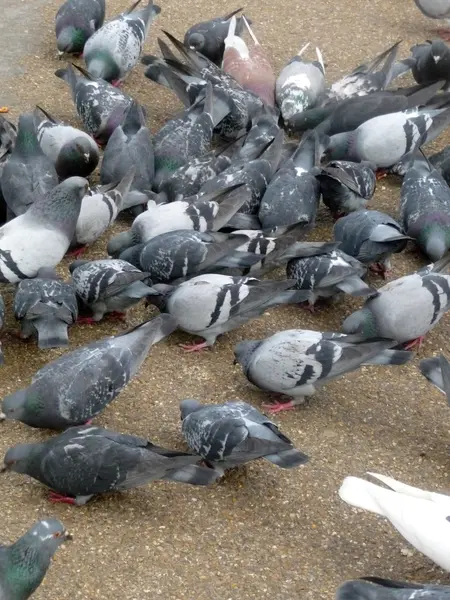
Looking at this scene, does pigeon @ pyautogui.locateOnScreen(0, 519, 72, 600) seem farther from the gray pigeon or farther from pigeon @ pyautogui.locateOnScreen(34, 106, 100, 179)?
pigeon @ pyautogui.locateOnScreen(34, 106, 100, 179)

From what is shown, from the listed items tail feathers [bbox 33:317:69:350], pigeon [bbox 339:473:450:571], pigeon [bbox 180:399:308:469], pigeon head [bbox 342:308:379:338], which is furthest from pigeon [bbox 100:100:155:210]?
pigeon [bbox 339:473:450:571]

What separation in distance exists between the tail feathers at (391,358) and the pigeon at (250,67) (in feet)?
10.4

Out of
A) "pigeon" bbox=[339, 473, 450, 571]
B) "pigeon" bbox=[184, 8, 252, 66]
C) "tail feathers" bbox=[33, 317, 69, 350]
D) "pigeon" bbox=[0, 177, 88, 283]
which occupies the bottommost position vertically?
"pigeon" bbox=[339, 473, 450, 571]

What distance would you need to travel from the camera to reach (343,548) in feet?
15.0

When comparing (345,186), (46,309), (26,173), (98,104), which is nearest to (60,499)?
(46,309)

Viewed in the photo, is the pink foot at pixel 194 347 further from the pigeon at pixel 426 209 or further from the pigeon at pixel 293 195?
the pigeon at pixel 426 209

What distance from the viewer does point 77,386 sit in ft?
16.2

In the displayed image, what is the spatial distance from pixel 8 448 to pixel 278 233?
2.21 m

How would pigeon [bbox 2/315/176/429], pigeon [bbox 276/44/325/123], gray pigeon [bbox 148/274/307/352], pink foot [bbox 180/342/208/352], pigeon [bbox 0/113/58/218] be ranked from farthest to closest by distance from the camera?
pigeon [bbox 276/44/325/123], pigeon [bbox 0/113/58/218], pink foot [bbox 180/342/208/352], gray pigeon [bbox 148/274/307/352], pigeon [bbox 2/315/176/429]

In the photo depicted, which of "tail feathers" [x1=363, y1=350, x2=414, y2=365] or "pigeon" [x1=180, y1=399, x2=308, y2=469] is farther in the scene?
"tail feathers" [x1=363, y1=350, x2=414, y2=365]

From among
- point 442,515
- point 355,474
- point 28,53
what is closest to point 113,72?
point 28,53

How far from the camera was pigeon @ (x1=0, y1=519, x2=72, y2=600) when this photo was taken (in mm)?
3912

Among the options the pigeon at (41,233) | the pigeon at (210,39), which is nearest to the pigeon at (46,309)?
the pigeon at (41,233)

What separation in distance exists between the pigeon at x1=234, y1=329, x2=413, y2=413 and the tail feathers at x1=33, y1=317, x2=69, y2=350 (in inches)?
35.6
